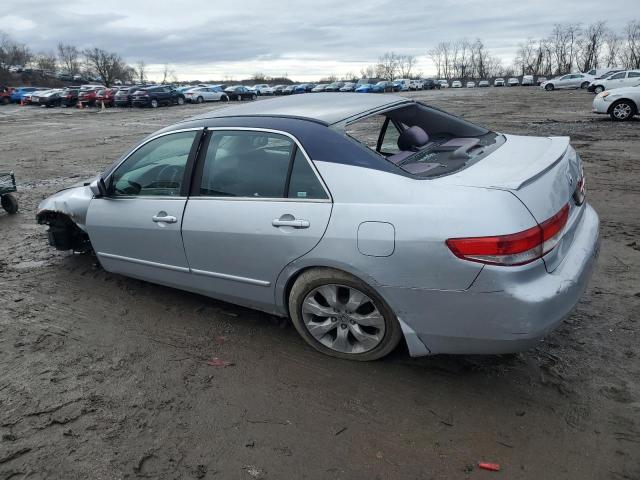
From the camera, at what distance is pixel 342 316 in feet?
10.1

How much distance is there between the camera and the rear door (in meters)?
3.02

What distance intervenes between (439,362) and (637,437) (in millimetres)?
1095

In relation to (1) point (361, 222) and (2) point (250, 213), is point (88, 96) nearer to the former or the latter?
(2) point (250, 213)

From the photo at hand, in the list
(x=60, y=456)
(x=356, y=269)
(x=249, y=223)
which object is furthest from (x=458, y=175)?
(x=60, y=456)

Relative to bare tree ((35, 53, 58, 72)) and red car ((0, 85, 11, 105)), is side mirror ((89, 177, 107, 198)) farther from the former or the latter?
bare tree ((35, 53, 58, 72))

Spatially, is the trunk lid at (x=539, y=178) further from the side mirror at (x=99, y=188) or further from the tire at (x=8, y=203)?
the tire at (x=8, y=203)

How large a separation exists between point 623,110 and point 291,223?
15.9 m

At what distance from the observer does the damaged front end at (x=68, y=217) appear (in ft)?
15.4

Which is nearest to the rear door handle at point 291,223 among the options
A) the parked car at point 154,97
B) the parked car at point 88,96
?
the parked car at point 154,97

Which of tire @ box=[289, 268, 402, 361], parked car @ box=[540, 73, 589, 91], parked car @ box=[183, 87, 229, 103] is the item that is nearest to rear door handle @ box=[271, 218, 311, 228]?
tire @ box=[289, 268, 402, 361]

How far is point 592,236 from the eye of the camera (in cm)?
316

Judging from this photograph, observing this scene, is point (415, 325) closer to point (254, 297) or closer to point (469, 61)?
point (254, 297)

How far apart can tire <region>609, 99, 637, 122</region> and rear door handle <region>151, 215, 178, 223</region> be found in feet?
52.1

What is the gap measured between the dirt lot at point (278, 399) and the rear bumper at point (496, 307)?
0.40 metres
